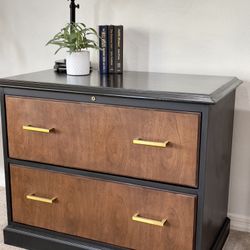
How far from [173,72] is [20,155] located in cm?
84

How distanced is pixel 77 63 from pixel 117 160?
0.54 meters

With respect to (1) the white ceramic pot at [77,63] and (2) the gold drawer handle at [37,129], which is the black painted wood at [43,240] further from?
(1) the white ceramic pot at [77,63]

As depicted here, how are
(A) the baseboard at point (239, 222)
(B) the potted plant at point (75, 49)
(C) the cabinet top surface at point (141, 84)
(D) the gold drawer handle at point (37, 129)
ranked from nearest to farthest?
(C) the cabinet top surface at point (141, 84) < (D) the gold drawer handle at point (37, 129) < (B) the potted plant at point (75, 49) < (A) the baseboard at point (239, 222)

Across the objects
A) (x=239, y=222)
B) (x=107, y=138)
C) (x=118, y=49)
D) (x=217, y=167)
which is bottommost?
(x=239, y=222)

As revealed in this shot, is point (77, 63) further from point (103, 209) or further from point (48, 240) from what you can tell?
point (48, 240)

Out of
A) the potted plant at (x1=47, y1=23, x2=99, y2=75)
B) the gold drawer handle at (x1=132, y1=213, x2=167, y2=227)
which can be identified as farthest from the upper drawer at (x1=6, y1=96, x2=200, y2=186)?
Result: the potted plant at (x1=47, y1=23, x2=99, y2=75)

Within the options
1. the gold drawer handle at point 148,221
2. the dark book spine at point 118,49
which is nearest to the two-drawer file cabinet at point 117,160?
the gold drawer handle at point 148,221

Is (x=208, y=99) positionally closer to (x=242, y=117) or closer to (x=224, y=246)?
(x=242, y=117)

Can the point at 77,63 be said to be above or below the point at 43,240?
above

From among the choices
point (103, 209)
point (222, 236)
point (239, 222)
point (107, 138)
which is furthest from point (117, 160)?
point (239, 222)

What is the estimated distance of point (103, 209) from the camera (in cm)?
177

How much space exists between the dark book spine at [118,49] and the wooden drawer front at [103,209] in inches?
23.7

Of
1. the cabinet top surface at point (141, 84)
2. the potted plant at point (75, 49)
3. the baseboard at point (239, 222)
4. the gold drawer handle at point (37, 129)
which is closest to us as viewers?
the cabinet top surface at point (141, 84)

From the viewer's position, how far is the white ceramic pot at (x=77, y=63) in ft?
6.42
